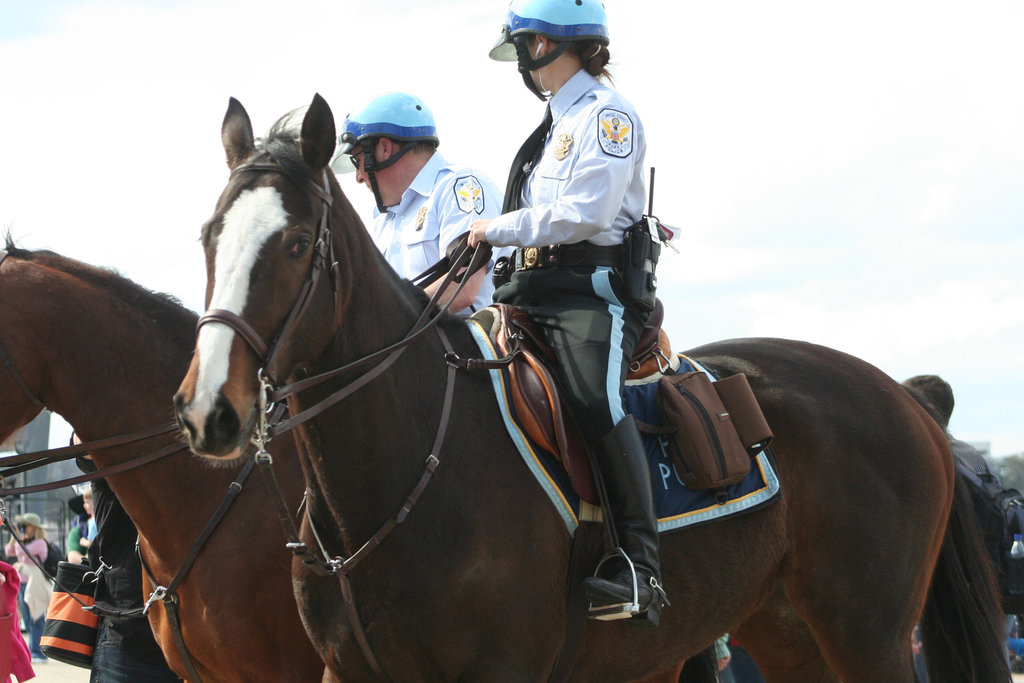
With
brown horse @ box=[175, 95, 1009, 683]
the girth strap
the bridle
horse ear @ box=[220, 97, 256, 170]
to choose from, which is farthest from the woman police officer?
horse ear @ box=[220, 97, 256, 170]

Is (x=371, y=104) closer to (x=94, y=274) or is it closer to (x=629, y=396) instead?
(x=94, y=274)

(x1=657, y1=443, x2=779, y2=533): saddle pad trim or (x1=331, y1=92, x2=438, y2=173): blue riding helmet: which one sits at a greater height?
(x1=331, y1=92, x2=438, y2=173): blue riding helmet

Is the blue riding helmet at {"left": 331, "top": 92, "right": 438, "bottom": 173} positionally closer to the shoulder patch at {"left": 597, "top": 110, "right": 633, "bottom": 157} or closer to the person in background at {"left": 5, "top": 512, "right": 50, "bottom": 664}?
the shoulder patch at {"left": 597, "top": 110, "right": 633, "bottom": 157}

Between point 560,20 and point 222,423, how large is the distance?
99.5 inches

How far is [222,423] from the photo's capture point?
11.0 feet

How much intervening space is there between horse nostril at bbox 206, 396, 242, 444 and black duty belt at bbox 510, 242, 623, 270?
75.2 inches

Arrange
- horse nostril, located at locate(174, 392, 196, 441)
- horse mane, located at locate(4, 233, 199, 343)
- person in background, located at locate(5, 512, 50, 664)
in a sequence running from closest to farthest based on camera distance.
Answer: horse nostril, located at locate(174, 392, 196, 441)
horse mane, located at locate(4, 233, 199, 343)
person in background, located at locate(5, 512, 50, 664)

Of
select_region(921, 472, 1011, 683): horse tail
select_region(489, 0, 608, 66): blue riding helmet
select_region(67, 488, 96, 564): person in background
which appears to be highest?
select_region(489, 0, 608, 66): blue riding helmet

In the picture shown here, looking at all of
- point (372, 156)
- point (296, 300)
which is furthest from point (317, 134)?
point (372, 156)

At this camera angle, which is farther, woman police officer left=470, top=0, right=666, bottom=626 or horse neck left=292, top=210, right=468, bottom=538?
woman police officer left=470, top=0, right=666, bottom=626

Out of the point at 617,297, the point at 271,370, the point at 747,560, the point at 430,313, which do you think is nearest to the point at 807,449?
the point at 747,560

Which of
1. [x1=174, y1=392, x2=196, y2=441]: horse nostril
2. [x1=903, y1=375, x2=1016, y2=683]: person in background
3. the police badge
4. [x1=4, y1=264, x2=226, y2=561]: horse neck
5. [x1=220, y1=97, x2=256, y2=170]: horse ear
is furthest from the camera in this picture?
[x1=903, y1=375, x2=1016, y2=683]: person in background

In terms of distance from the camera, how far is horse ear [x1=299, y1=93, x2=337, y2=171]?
387 centimetres

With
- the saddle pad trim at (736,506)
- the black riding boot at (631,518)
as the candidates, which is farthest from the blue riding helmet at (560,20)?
the saddle pad trim at (736,506)
